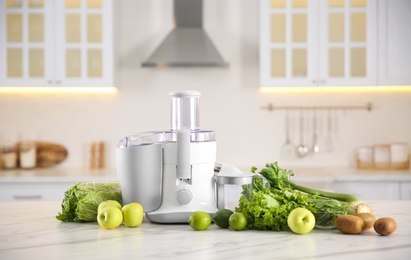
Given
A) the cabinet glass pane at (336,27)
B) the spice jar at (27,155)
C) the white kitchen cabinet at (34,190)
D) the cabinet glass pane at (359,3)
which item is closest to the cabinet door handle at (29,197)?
the white kitchen cabinet at (34,190)

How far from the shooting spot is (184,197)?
6.34ft

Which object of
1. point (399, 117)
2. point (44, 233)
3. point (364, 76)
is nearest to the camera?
point (44, 233)

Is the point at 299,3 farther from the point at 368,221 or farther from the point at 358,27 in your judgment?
the point at 368,221

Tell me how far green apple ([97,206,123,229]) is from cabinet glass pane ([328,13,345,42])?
279 cm

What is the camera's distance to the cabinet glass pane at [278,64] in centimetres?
426

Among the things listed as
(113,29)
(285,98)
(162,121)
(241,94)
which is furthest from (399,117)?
(113,29)

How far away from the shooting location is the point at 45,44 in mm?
4262

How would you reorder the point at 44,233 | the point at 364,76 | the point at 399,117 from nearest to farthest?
the point at 44,233 → the point at 364,76 → the point at 399,117

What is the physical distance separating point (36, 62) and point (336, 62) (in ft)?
6.96

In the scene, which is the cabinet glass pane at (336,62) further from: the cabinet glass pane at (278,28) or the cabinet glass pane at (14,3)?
the cabinet glass pane at (14,3)

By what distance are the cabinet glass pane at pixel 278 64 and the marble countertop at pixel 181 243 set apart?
2342mm

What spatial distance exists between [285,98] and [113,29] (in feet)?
4.55

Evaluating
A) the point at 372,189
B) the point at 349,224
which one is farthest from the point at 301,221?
the point at 372,189

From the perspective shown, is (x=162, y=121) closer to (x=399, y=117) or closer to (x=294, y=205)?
(x=399, y=117)
